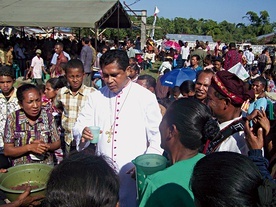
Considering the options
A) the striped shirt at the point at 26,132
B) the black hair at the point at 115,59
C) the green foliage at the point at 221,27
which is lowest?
the striped shirt at the point at 26,132

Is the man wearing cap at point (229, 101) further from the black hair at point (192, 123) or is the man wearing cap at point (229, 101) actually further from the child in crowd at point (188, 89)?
the child in crowd at point (188, 89)

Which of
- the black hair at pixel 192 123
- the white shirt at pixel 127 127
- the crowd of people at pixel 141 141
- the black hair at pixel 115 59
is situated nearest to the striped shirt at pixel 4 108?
the crowd of people at pixel 141 141

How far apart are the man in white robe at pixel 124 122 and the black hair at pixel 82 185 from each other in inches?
55.4

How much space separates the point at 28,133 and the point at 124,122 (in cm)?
96

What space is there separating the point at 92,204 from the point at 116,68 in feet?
5.60

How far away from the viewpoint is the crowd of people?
4.33ft

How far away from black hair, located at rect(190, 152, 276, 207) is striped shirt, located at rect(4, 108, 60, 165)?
2054mm

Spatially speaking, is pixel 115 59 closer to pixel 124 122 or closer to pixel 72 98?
pixel 124 122

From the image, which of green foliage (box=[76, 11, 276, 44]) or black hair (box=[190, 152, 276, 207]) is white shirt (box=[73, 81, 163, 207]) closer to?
black hair (box=[190, 152, 276, 207])

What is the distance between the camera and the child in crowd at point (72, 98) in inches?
159

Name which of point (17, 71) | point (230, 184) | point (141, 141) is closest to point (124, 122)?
point (141, 141)

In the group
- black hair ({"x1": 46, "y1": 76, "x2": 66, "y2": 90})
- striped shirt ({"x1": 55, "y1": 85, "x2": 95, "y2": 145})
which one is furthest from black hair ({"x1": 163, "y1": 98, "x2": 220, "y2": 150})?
black hair ({"x1": 46, "y1": 76, "x2": 66, "y2": 90})

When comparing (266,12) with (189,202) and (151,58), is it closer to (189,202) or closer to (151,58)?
(151,58)

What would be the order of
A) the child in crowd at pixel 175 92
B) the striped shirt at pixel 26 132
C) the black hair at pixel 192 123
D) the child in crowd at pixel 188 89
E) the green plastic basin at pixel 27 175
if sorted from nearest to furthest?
the black hair at pixel 192 123
the green plastic basin at pixel 27 175
the striped shirt at pixel 26 132
the child in crowd at pixel 188 89
the child in crowd at pixel 175 92
